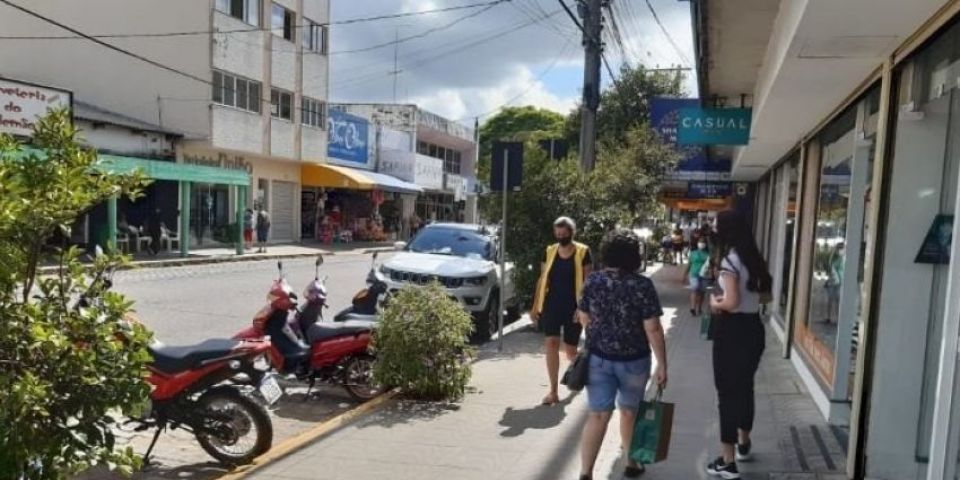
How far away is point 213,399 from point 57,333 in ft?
7.86

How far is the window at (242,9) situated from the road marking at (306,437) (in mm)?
22242

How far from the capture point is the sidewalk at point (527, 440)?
5.04 metres

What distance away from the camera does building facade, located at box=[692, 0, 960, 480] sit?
395 cm

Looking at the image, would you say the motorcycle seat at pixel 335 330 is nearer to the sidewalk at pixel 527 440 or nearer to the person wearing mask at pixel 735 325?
the sidewalk at pixel 527 440

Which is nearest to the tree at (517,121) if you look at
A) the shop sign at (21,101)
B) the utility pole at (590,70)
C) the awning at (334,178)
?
the awning at (334,178)

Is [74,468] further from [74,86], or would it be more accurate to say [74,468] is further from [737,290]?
[74,86]

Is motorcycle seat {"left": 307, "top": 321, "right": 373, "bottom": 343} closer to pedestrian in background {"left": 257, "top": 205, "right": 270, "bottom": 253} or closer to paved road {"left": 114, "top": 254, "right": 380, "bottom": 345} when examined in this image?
paved road {"left": 114, "top": 254, "right": 380, "bottom": 345}

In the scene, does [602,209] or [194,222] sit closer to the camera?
[602,209]

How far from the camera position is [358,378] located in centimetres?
705

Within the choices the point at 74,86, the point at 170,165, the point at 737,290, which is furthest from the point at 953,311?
the point at 74,86

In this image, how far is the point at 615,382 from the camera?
186 inches

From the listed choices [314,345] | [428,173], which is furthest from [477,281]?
[428,173]

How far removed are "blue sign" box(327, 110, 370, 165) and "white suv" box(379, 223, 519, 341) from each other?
22154 mm

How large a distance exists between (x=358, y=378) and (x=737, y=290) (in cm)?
364
